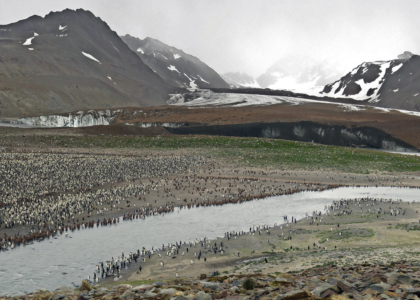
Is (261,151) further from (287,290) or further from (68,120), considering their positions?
(68,120)

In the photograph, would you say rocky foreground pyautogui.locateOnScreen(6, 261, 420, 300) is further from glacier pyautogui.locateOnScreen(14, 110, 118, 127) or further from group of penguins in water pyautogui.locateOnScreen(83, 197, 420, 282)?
glacier pyautogui.locateOnScreen(14, 110, 118, 127)

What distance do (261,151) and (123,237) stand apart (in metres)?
51.1

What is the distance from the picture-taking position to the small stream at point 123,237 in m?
18.4

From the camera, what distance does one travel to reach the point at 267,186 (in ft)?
145

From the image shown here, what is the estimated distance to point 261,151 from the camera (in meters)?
72.7

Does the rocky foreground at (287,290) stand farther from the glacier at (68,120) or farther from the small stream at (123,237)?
the glacier at (68,120)

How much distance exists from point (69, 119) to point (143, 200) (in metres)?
89.0

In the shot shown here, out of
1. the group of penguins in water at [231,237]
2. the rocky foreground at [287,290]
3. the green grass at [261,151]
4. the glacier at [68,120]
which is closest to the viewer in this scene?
the rocky foreground at [287,290]

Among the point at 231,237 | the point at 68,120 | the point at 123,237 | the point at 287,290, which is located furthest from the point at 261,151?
the point at 68,120

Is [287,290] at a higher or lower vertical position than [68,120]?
lower

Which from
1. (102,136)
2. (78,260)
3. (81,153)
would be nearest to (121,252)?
(78,260)

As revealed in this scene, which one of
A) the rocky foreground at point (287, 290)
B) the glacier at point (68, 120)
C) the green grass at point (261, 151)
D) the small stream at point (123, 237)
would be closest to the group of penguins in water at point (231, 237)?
the small stream at point (123, 237)

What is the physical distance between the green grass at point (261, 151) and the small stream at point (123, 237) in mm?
22031

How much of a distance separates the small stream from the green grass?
72.3 feet
